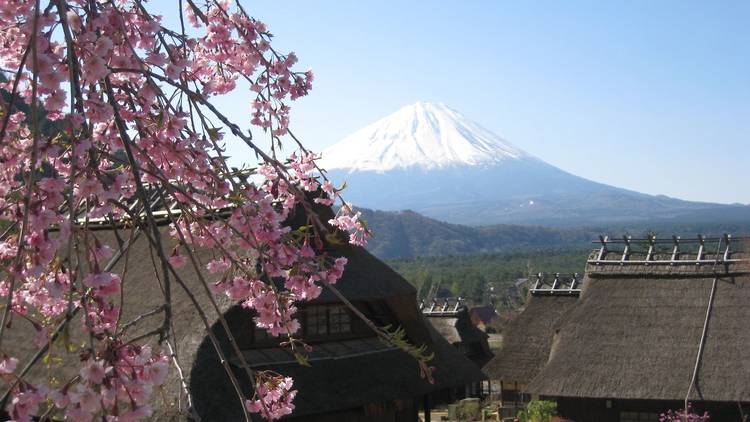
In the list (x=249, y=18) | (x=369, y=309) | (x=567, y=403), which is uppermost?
(x=249, y=18)

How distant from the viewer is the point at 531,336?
23984 millimetres

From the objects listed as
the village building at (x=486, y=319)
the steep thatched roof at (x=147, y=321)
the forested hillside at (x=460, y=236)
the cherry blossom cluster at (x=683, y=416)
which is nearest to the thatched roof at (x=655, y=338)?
the cherry blossom cluster at (x=683, y=416)

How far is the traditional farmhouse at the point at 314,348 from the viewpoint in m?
9.46

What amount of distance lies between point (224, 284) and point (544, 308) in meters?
22.0

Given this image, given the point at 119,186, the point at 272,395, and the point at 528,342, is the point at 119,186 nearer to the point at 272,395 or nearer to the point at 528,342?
the point at 272,395

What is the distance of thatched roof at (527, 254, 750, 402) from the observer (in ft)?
51.6

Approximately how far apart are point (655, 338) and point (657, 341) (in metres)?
0.09

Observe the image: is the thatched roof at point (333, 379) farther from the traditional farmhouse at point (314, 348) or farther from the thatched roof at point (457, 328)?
the thatched roof at point (457, 328)

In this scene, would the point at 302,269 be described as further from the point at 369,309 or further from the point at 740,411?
the point at 740,411

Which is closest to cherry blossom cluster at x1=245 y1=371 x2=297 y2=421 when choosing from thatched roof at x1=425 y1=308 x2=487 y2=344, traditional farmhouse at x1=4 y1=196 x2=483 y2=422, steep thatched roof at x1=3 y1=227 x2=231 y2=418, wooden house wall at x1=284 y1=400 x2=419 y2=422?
traditional farmhouse at x1=4 y1=196 x2=483 y2=422

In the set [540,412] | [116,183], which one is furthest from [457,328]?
[116,183]

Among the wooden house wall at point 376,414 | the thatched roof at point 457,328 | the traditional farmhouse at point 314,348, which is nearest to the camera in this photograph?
the traditional farmhouse at point 314,348

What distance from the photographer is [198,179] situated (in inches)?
143

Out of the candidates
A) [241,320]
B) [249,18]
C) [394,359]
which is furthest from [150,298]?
[249,18]
